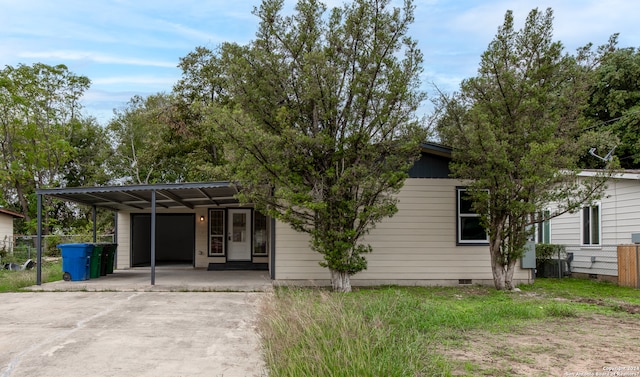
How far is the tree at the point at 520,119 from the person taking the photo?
9836mm

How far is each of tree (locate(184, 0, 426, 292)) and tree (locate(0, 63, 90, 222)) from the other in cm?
2197

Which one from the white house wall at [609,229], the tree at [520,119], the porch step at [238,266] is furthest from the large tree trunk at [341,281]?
the white house wall at [609,229]

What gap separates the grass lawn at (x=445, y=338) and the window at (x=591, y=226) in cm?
563

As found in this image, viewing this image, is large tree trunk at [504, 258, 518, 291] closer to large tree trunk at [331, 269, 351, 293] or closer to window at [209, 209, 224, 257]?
large tree trunk at [331, 269, 351, 293]

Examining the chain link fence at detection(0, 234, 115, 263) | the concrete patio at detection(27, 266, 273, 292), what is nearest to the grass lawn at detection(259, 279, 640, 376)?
the concrete patio at detection(27, 266, 273, 292)

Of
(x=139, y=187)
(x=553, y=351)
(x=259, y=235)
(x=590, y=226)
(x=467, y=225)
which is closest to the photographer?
(x=553, y=351)

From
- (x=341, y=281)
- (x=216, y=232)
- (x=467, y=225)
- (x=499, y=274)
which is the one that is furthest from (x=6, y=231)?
(x=499, y=274)

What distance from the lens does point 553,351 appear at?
5102mm

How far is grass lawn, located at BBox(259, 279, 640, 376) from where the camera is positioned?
4297 mm

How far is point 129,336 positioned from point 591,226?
12366 millimetres

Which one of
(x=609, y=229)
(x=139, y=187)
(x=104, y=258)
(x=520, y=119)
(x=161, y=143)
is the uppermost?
(x=161, y=143)

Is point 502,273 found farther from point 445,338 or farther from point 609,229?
point 445,338

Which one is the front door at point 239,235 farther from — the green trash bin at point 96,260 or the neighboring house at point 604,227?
the neighboring house at point 604,227

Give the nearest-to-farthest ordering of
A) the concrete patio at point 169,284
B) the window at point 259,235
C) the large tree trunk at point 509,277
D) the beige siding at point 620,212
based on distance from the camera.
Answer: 1. the large tree trunk at point 509,277
2. the concrete patio at point 169,284
3. the beige siding at point 620,212
4. the window at point 259,235
